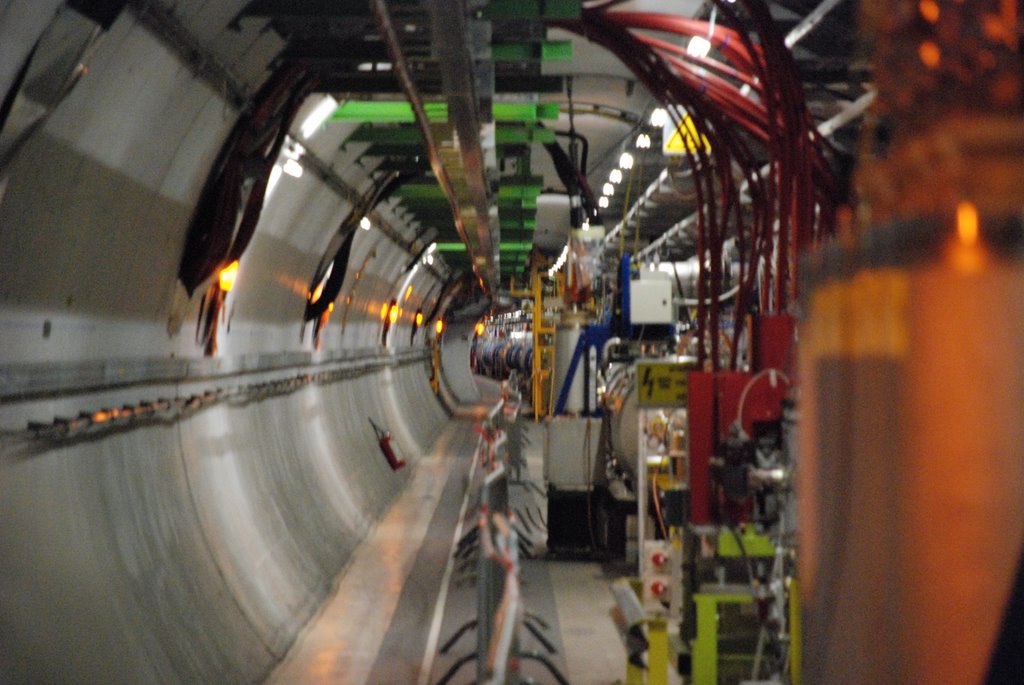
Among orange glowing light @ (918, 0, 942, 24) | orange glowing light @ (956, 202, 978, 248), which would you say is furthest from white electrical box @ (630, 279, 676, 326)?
orange glowing light @ (956, 202, 978, 248)

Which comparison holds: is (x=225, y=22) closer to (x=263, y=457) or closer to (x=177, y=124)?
(x=177, y=124)

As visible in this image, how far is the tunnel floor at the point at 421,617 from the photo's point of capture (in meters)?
6.71

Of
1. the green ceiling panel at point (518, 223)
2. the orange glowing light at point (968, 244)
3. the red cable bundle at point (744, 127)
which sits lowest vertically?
the orange glowing light at point (968, 244)

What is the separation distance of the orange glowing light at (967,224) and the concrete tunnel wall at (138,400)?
349cm

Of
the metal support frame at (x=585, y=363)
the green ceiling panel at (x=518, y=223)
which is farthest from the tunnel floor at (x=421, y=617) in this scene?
the green ceiling panel at (x=518, y=223)

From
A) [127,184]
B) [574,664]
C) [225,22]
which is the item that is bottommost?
[574,664]

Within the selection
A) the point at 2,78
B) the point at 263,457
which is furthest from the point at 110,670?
the point at 263,457

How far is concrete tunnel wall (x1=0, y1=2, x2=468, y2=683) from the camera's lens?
415 cm

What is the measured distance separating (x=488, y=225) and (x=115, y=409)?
6.44 m

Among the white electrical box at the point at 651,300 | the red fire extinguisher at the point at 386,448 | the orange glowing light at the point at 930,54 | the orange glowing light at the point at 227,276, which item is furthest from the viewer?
the red fire extinguisher at the point at 386,448

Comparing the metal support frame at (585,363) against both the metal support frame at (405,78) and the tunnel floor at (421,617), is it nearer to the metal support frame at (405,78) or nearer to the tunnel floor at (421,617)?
the tunnel floor at (421,617)

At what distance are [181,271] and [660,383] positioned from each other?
2508mm

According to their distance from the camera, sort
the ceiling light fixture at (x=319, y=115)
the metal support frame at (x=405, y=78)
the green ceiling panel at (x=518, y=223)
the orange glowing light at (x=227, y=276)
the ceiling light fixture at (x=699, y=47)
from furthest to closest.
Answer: the green ceiling panel at (x=518, y=223) < the ceiling light fixture at (x=319, y=115) < the orange glowing light at (x=227, y=276) < the ceiling light fixture at (x=699, y=47) < the metal support frame at (x=405, y=78)

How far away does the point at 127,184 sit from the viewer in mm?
4977
